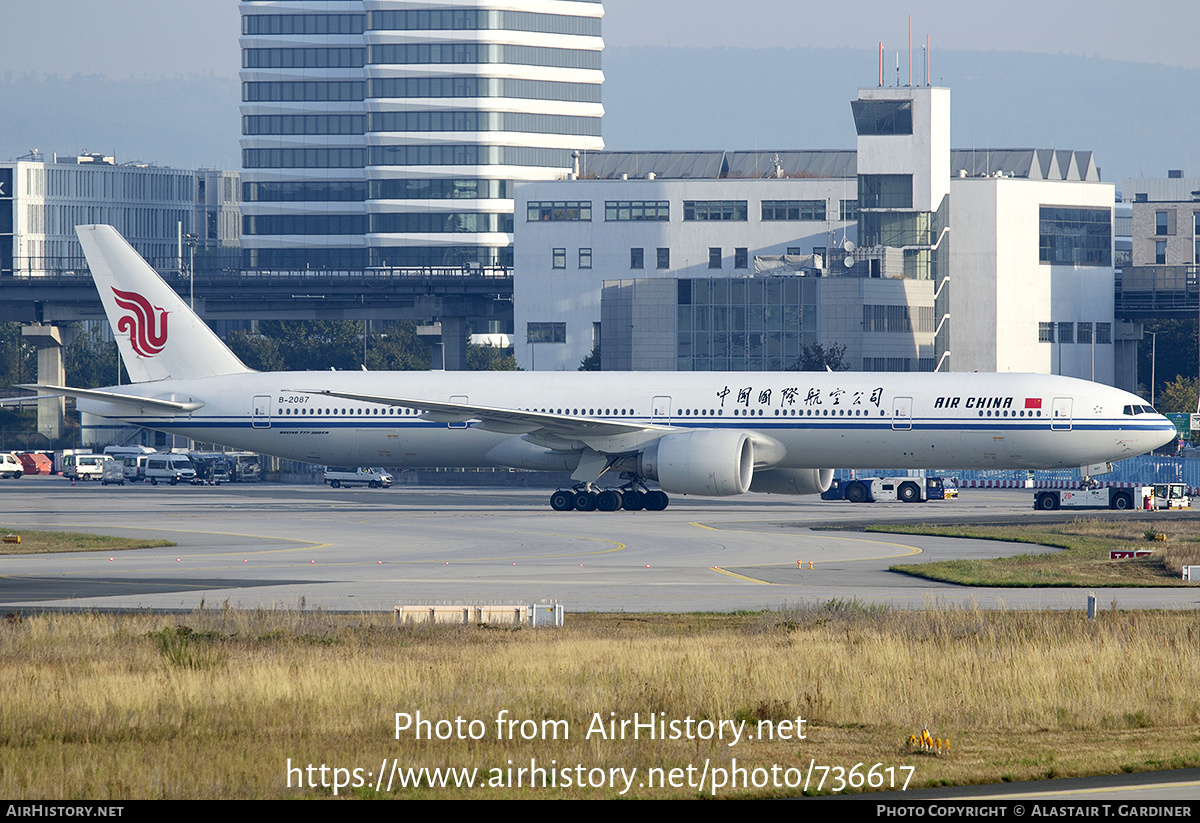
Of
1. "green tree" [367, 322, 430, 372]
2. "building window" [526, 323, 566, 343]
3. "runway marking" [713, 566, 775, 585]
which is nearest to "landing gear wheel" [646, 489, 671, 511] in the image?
"runway marking" [713, 566, 775, 585]

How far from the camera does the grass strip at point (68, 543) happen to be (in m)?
39.8

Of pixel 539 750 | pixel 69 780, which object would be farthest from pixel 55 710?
pixel 539 750

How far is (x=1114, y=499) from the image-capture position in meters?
61.2

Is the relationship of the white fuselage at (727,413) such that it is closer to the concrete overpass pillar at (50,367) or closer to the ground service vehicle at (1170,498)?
the ground service vehicle at (1170,498)

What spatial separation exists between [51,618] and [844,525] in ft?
95.6

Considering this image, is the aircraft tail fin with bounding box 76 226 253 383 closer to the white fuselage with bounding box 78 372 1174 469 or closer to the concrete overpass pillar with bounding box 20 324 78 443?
the white fuselage with bounding box 78 372 1174 469

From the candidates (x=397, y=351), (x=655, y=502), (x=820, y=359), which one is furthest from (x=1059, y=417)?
(x=397, y=351)

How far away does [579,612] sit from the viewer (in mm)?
26547

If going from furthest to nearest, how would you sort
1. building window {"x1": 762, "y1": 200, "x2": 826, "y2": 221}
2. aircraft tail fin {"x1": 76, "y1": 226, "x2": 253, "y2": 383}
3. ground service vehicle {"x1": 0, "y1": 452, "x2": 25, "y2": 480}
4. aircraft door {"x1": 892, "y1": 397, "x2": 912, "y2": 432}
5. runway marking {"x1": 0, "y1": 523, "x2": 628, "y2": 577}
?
building window {"x1": 762, "y1": 200, "x2": 826, "y2": 221}
ground service vehicle {"x1": 0, "y1": 452, "x2": 25, "y2": 480}
aircraft tail fin {"x1": 76, "y1": 226, "x2": 253, "y2": 383}
aircraft door {"x1": 892, "y1": 397, "x2": 912, "y2": 432}
runway marking {"x1": 0, "y1": 523, "x2": 628, "y2": 577}

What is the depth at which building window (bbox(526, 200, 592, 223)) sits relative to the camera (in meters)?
140

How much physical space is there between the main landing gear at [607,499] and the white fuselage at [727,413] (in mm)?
2791

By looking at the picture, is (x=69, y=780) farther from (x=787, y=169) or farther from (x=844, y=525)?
(x=787, y=169)

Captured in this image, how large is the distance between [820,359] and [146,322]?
2088 inches

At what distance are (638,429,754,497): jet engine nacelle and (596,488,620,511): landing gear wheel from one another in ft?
9.39
